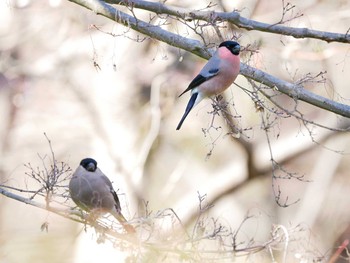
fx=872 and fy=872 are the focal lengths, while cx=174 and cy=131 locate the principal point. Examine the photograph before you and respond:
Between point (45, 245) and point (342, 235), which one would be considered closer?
point (45, 245)

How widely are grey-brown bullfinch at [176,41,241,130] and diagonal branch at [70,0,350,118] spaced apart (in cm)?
9

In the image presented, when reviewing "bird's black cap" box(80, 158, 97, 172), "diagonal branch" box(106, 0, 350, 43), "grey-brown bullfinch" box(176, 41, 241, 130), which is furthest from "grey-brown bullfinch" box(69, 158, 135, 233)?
"diagonal branch" box(106, 0, 350, 43)

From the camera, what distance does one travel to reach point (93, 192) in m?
4.33

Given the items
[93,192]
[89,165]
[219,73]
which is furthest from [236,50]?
[89,165]

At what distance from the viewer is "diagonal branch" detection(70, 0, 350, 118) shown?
13.4ft

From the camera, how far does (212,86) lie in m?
4.27

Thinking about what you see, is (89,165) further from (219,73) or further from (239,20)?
(239,20)

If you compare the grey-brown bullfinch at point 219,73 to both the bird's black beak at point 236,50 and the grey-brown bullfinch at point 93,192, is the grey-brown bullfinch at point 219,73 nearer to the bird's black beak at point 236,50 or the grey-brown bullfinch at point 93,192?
the bird's black beak at point 236,50

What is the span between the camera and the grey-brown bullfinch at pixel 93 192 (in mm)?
4297

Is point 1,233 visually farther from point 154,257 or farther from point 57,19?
point 154,257

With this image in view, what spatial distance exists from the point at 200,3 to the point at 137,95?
1500mm

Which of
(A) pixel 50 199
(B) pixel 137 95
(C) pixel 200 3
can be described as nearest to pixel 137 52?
(B) pixel 137 95

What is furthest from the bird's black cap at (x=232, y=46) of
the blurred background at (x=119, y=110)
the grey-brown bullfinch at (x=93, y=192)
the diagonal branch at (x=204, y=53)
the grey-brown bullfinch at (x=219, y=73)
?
the blurred background at (x=119, y=110)

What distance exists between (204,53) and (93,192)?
0.88 metres
